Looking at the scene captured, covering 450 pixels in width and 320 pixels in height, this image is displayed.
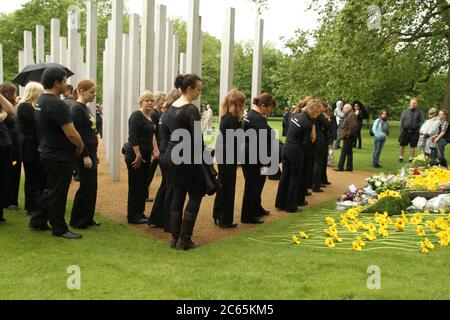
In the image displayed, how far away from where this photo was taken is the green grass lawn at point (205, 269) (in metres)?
4.74

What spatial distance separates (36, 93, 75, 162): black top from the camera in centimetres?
636

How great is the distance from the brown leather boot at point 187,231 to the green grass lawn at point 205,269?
15 centimetres

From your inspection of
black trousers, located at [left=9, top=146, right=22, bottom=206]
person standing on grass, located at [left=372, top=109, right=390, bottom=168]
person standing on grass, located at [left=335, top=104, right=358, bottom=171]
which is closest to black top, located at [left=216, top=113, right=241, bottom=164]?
black trousers, located at [left=9, top=146, right=22, bottom=206]

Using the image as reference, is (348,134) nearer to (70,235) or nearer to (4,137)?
(70,235)

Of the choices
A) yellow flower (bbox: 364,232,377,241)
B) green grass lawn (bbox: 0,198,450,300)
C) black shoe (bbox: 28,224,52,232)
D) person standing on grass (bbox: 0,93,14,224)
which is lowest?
green grass lawn (bbox: 0,198,450,300)

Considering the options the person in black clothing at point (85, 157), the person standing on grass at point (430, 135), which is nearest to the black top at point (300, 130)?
the person in black clothing at point (85, 157)

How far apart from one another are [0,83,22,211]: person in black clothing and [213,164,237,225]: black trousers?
3.06 m

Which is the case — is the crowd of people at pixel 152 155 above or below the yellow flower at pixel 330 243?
above

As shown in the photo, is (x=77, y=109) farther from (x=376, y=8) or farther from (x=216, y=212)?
(x=376, y=8)

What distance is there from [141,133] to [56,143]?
157 cm

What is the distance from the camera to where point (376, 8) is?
16031 millimetres

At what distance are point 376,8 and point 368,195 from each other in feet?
27.6

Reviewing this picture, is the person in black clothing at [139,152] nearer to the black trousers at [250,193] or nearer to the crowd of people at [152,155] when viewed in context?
the crowd of people at [152,155]

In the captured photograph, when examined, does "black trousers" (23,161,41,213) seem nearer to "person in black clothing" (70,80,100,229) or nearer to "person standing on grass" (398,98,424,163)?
"person in black clothing" (70,80,100,229)
